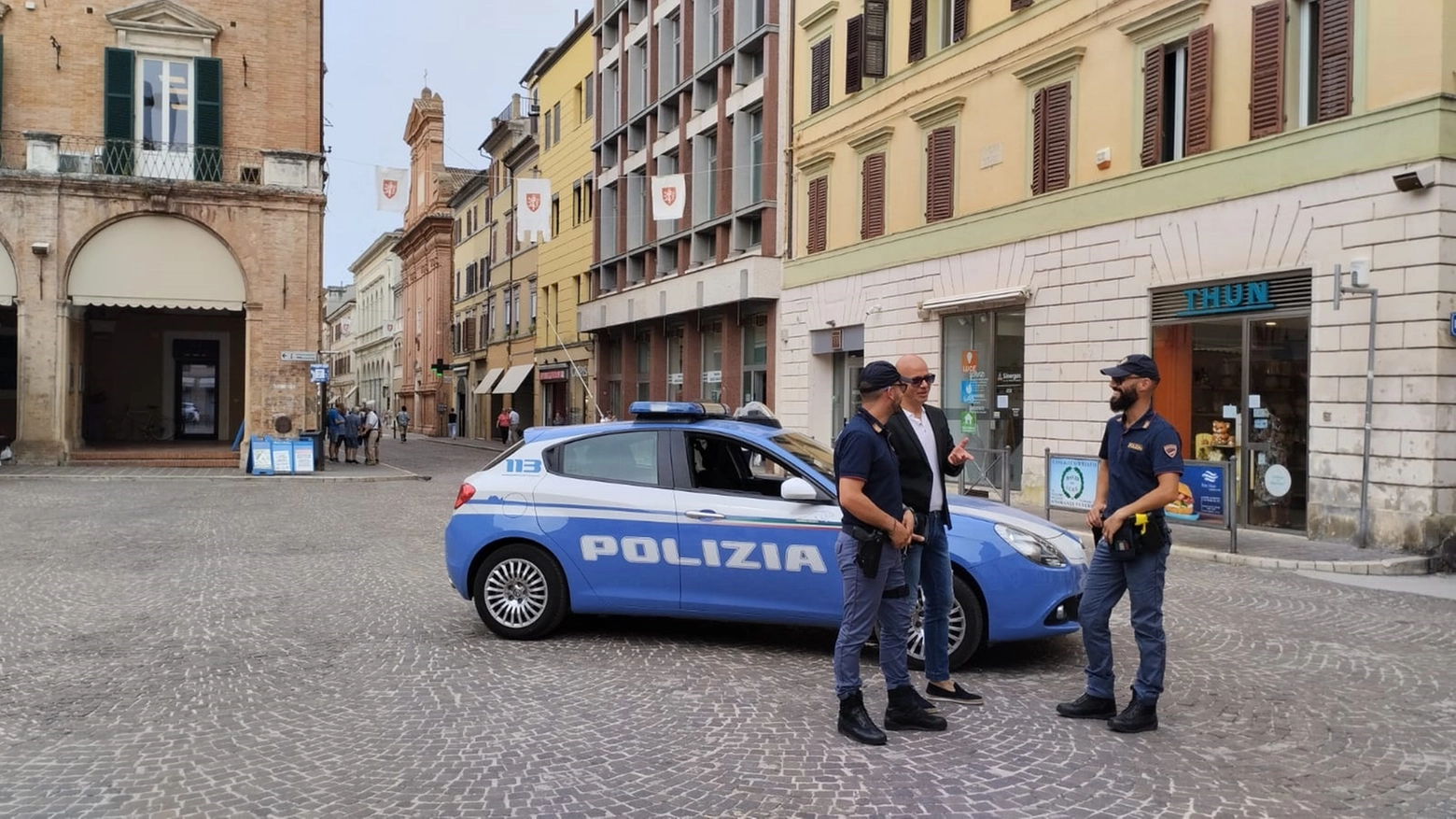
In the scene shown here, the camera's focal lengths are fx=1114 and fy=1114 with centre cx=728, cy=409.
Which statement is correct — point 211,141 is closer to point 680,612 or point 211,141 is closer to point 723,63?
point 723,63

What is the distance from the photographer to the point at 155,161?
2669 cm

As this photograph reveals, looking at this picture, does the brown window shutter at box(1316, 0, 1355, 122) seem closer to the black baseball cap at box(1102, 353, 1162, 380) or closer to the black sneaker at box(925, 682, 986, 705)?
the black baseball cap at box(1102, 353, 1162, 380)

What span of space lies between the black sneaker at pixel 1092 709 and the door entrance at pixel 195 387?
3298 cm

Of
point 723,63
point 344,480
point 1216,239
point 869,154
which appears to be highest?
point 723,63

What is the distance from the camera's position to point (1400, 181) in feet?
41.4

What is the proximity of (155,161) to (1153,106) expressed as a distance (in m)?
22.5

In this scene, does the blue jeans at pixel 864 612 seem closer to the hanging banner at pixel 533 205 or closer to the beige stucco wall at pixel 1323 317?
the beige stucco wall at pixel 1323 317

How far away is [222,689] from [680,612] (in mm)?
2754

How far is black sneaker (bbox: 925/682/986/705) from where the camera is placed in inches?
238

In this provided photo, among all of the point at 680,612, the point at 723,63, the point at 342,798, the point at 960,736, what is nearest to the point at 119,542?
the point at 680,612

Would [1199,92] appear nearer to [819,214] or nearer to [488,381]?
[819,214]

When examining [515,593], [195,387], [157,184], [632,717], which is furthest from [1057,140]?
[195,387]

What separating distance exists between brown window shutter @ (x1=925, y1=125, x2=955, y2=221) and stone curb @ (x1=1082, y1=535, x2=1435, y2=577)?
33.9 ft

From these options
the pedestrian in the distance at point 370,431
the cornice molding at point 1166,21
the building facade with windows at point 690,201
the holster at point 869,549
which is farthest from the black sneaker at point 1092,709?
the pedestrian in the distance at point 370,431
